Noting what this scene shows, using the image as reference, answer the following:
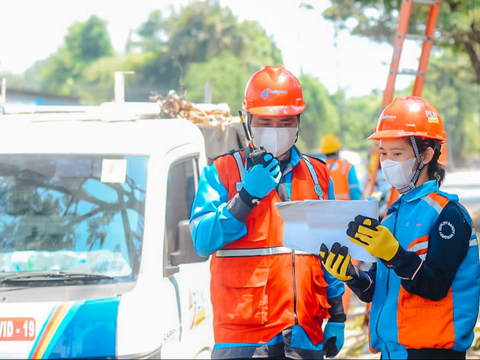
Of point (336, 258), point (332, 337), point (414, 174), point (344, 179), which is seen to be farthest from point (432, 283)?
point (344, 179)

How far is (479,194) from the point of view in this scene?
3145 centimetres

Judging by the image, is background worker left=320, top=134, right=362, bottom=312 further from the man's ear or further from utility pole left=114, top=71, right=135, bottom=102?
the man's ear

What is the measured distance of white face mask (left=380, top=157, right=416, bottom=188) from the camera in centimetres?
317

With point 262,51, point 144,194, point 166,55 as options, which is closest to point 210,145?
point 144,194

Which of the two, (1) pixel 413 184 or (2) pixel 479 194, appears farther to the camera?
(2) pixel 479 194

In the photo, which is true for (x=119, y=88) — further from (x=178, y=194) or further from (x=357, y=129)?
(x=357, y=129)

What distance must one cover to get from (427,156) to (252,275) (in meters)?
0.96

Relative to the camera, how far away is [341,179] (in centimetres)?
883

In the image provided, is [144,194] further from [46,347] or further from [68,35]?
[68,35]

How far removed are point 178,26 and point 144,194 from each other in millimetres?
60748

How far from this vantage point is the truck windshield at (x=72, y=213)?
14.0 ft

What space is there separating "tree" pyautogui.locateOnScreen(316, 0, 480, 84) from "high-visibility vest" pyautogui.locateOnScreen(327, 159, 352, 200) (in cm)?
214

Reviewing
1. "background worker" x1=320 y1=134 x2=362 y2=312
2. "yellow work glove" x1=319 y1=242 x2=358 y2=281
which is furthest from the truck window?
"background worker" x1=320 y1=134 x2=362 y2=312

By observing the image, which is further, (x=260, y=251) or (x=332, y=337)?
(x=332, y=337)
